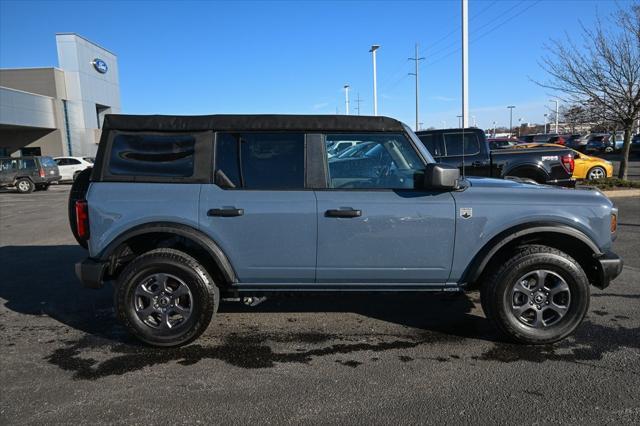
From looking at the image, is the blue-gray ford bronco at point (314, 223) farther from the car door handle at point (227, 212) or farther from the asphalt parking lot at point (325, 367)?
the asphalt parking lot at point (325, 367)

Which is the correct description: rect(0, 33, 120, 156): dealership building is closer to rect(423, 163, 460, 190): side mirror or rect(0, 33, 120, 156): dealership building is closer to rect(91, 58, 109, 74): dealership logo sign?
rect(91, 58, 109, 74): dealership logo sign

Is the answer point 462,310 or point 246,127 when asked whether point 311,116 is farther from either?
point 462,310

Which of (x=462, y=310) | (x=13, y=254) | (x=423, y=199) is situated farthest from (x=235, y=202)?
(x=13, y=254)

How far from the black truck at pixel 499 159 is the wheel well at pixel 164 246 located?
6.78 meters

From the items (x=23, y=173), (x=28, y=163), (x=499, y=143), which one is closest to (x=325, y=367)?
(x=499, y=143)

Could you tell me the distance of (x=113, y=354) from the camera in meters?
3.94

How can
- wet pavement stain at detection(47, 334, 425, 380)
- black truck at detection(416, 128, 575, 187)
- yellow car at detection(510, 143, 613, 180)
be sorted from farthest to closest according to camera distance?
yellow car at detection(510, 143, 613, 180)
black truck at detection(416, 128, 575, 187)
wet pavement stain at detection(47, 334, 425, 380)

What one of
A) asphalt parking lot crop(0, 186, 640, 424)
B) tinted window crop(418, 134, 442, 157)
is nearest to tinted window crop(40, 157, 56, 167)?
tinted window crop(418, 134, 442, 157)

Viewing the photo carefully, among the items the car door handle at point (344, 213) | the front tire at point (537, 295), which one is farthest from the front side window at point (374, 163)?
the front tire at point (537, 295)

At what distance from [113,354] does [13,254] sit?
5315 millimetres

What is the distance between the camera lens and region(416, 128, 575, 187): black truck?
9.84m

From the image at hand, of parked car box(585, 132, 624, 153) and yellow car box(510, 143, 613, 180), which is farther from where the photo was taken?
parked car box(585, 132, 624, 153)

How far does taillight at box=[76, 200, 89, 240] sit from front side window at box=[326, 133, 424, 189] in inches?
81.0

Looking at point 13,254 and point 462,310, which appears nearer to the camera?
point 462,310
